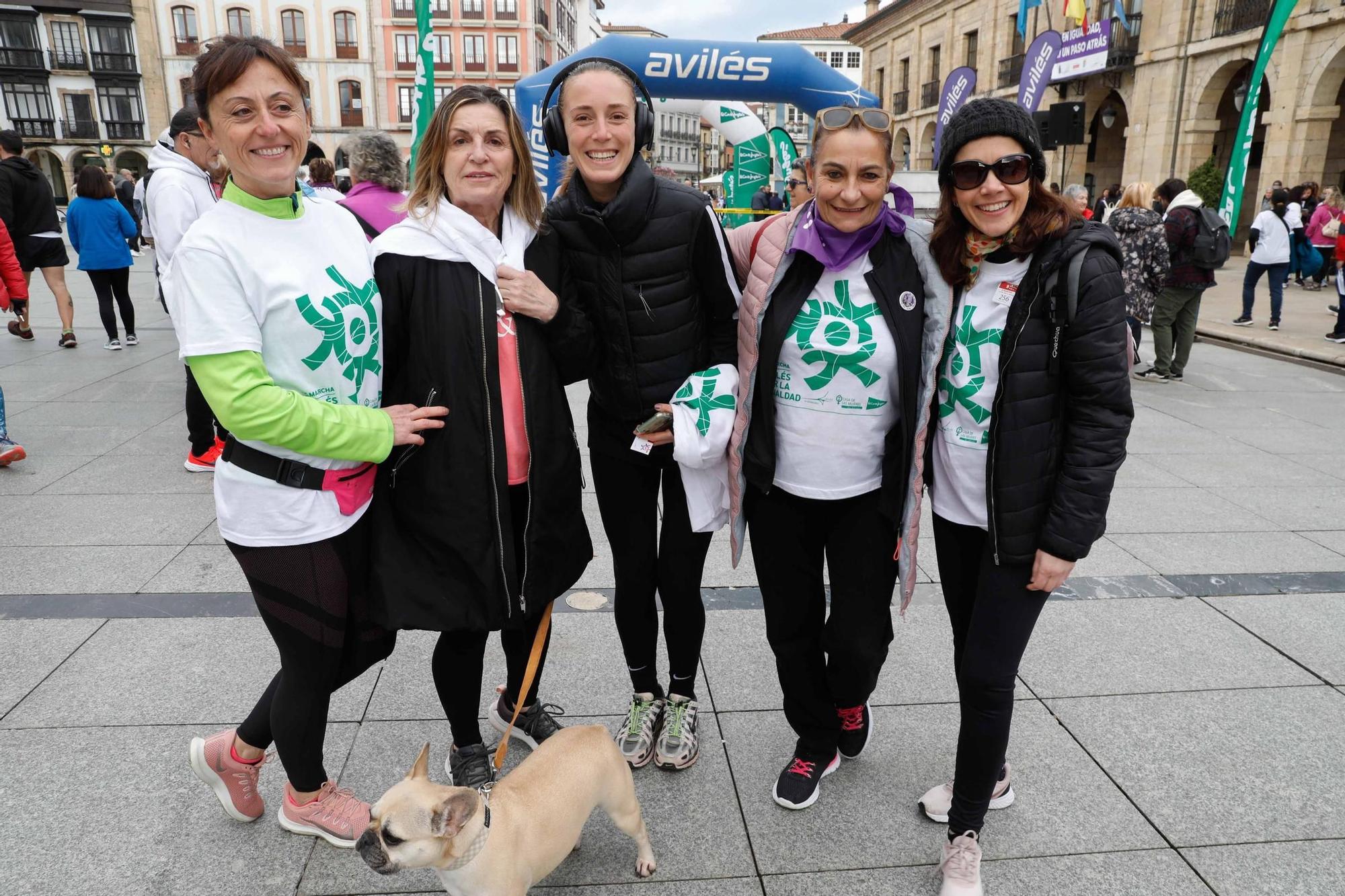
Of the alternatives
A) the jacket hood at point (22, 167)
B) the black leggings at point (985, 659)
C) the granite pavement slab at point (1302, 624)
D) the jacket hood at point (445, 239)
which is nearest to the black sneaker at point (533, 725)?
the black leggings at point (985, 659)

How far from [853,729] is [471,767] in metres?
1.19

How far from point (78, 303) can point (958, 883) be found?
1470 cm

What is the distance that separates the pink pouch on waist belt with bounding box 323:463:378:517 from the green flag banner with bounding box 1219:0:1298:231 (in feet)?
38.9

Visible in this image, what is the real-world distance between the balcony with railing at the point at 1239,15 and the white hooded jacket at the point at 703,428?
22.1m

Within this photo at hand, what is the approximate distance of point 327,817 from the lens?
2.25 metres

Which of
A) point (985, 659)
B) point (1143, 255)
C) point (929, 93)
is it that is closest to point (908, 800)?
point (985, 659)

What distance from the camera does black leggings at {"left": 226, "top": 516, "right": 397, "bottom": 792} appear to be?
1.98 metres

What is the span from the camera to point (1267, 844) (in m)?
2.27

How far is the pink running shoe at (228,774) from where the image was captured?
228 centimetres

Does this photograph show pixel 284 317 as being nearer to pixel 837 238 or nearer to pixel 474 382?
pixel 474 382

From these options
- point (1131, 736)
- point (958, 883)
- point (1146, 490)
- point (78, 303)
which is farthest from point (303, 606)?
point (78, 303)

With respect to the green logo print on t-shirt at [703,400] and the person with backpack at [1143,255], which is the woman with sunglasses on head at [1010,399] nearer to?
the green logo print on t-shirt at [703,400]

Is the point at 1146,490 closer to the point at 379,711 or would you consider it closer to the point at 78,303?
the point at 379,711

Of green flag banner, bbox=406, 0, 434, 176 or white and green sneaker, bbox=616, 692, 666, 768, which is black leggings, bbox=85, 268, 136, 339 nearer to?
green flag banner, bbox=406, 0, 434, 176
